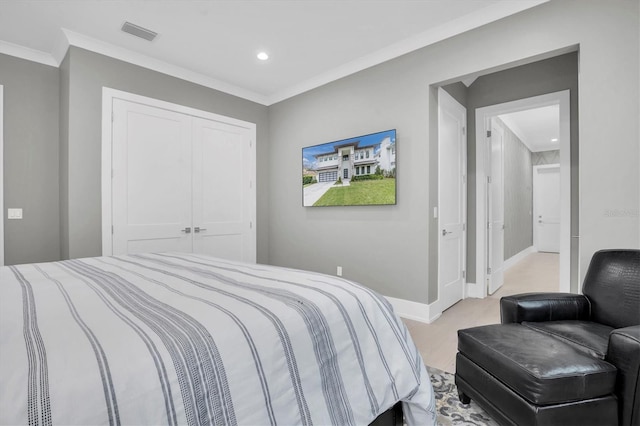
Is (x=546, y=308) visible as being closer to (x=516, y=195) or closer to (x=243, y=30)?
(x=243, y=30)

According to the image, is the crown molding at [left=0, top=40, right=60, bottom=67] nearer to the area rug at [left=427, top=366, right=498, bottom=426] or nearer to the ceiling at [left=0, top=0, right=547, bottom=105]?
the ceiling at [left=0, top=0, right=547, bottom=105]

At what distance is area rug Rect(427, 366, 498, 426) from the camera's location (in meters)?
1.56

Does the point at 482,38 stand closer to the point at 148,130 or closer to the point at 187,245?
the point at 148,130

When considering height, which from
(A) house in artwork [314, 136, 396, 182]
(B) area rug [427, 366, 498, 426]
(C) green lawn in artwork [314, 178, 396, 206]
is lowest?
(B) area rug [427, 366, 498, 426]

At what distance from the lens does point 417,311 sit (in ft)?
10.00

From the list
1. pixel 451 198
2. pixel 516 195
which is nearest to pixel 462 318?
pixel 451 198

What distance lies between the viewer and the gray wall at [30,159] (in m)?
2.95

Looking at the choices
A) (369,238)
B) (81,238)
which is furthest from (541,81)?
(81,238)

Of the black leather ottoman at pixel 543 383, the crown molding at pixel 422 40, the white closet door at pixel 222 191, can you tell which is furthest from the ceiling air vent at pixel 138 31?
the black leather ottoman at pixel 543 383

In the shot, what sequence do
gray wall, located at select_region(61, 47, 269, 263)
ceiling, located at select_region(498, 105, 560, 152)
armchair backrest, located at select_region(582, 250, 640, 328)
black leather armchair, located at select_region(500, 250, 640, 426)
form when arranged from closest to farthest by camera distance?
black leather armchair, located at select_region(500, 250, 640, 426) → armchair backrest, located at select_region(582, 250, 640, 328) → gray wall, located at select_region(61, 47, 269, 263) → ceiling, located at select_region(498, 105, 560, 152)

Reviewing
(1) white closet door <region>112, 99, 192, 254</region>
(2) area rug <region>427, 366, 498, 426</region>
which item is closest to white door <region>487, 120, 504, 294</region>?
(2) area rug <region>427, 366, 498, 426</region>

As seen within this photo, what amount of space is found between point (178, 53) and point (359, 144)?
6.93ft

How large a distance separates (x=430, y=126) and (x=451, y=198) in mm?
909

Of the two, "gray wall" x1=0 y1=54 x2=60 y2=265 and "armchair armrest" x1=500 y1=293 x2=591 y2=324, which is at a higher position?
"gray wall" x1=0 y1=54 x2=60 y2=265
